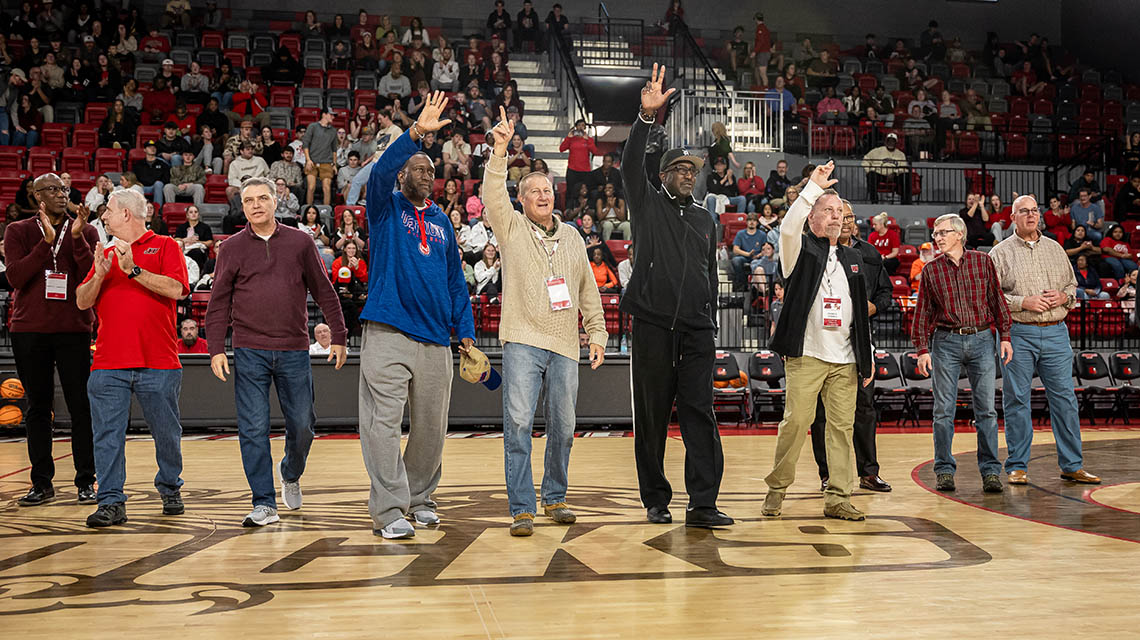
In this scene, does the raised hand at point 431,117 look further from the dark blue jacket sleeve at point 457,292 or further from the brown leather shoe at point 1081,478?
the brown leather shoe at point 1081,478

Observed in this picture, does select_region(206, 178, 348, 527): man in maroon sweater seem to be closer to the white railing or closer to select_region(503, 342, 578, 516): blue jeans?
select_region(503, 342, 578, 516): blue jeans

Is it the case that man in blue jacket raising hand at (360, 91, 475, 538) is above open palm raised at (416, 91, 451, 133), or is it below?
below

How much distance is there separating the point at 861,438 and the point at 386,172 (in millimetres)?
3514

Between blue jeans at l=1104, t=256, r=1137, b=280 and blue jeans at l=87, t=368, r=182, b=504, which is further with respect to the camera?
blue jeans at l=1104, t=256, r=1137, b=280

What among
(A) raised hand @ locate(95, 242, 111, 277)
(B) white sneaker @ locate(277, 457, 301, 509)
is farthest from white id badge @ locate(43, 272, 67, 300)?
(B) white sneaker @ locate(277, 457, 301, 509)

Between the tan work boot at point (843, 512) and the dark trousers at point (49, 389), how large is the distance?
4209mm

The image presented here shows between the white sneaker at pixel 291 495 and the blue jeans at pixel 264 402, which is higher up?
the blue jeans at pixel 264 402

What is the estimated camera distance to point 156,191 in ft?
45.4

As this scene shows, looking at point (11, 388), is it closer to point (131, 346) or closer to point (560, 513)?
point (131, 346)

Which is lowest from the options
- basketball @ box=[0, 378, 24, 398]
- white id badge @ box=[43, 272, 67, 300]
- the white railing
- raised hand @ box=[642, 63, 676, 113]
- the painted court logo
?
the painted court logo

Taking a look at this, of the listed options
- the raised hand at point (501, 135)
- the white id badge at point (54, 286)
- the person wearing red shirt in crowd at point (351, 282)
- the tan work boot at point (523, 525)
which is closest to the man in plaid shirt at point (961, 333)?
the tan work boot at point (523, 525)

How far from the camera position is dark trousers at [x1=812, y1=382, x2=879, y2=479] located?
6152 millimetres

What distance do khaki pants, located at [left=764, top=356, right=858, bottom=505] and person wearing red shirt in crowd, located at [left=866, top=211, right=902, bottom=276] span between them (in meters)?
7.94

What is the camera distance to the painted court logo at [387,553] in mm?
3652
